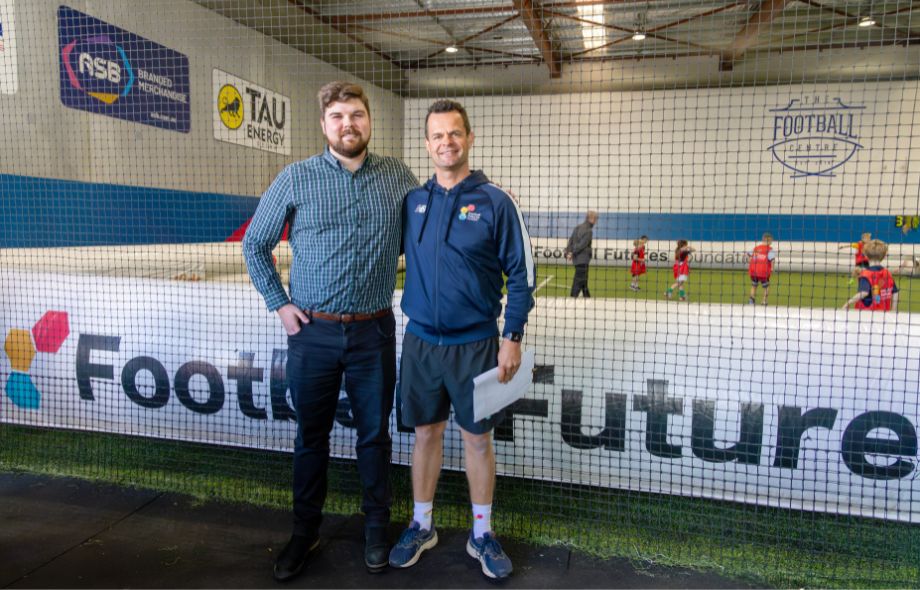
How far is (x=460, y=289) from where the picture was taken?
2373mm

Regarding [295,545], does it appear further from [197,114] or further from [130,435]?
[197,114]

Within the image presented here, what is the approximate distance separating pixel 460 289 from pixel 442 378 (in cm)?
37

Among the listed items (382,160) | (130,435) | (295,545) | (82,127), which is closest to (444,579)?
(295,545)

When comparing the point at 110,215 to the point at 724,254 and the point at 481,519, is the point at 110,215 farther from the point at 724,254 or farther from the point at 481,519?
the point at 724,254

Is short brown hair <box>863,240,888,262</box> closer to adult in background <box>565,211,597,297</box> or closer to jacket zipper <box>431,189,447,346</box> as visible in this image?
adult in background <box>565,211,597,297</box>

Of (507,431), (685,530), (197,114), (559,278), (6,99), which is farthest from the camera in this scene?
(559,278)

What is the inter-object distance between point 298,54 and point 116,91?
5311mm

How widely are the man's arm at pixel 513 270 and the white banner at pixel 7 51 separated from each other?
557 cm

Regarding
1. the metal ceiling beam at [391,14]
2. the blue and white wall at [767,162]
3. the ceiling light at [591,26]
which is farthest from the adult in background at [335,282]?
the blue and white wall at [767,162]

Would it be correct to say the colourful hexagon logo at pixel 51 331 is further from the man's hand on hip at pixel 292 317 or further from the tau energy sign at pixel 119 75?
the tau energy sign at pixel 119 75

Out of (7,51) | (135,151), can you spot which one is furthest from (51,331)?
(135,151)

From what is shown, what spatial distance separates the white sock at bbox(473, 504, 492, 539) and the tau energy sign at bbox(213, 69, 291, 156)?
390 inches

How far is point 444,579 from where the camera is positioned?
2.51m

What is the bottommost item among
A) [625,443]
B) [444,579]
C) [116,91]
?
[444,579]
